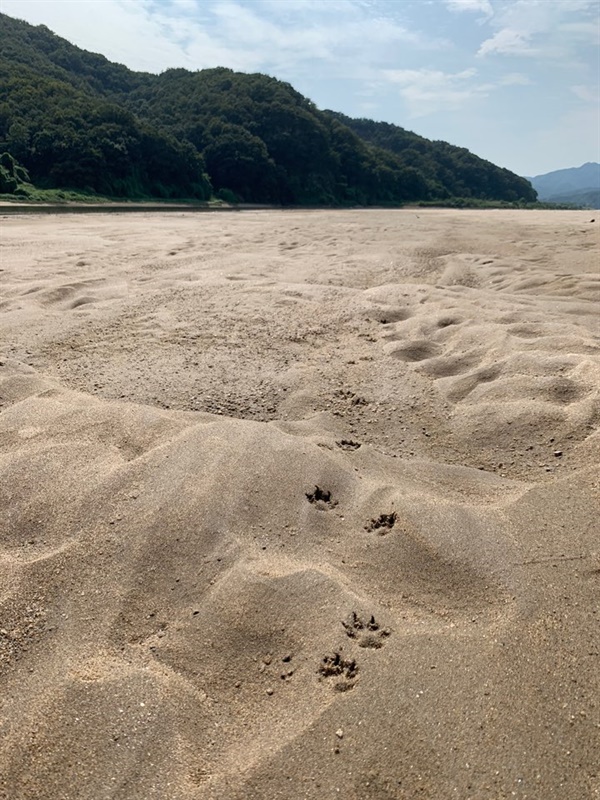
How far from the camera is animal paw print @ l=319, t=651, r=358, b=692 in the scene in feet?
4.75

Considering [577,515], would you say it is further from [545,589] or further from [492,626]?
[492,626]

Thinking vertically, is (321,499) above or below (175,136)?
below

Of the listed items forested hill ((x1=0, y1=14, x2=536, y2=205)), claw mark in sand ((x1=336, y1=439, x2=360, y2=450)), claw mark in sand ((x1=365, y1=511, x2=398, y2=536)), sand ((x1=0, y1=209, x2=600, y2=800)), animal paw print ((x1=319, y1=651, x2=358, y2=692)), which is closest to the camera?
sand ((x1=0, y1=209, x2=600, y2=800))

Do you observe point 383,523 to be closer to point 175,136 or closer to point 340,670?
point 340,670

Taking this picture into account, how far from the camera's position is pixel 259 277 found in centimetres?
542

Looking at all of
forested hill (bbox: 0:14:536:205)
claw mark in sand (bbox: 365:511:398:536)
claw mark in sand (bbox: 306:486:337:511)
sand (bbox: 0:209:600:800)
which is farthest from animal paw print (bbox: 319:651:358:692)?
forested hill (bbox: 0:14:536:205)

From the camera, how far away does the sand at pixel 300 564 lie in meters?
1.31

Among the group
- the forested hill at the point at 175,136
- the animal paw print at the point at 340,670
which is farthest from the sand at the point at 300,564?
the forested hill at the point at 175,136

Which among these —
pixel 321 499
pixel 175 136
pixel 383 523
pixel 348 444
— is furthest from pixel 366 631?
pixel 175 136

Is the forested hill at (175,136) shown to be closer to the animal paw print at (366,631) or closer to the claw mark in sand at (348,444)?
the claw mark in sand at (348,444)

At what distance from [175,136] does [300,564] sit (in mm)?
40763

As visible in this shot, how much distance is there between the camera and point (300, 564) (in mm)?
1805

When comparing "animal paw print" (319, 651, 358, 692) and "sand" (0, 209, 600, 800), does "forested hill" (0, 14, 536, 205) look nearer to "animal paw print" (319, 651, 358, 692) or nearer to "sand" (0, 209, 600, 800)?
"sand" (0, 209, 600, 800)

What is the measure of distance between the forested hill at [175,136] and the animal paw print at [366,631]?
87.4 ft
